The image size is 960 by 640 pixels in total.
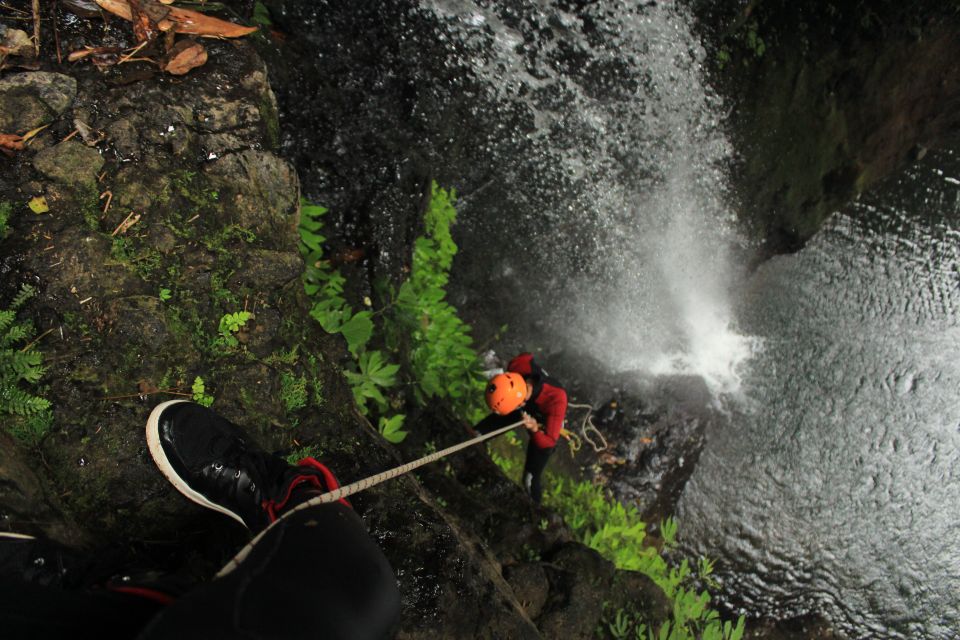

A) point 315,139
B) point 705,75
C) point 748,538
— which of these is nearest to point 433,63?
point 315,139

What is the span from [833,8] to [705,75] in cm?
155

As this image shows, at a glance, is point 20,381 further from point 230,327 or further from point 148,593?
point 148,593

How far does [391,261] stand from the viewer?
4.27m

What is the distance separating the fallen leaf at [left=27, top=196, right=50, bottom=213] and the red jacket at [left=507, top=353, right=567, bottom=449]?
300 centimetres

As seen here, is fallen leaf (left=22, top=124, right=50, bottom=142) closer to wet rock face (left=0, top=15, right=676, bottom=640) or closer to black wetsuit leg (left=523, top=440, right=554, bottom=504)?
wet rock face (left=0, top=15, right=676, bottom=640)

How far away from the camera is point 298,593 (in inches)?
58.7

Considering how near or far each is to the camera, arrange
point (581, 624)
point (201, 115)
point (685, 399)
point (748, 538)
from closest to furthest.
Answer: point (201, 115), point (581, 624), point (748, 538), point (685, 399)

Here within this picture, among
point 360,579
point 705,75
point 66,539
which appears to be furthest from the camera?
point 705,75

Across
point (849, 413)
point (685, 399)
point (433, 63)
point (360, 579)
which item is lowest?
point (685, 399)

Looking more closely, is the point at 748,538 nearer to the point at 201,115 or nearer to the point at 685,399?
the point at 685,399

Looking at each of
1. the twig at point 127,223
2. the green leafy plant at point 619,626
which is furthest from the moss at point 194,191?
the green leafy plant at point 619,626

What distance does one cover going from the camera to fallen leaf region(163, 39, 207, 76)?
289 centimetres

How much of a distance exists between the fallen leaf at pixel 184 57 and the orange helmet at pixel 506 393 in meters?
2.67

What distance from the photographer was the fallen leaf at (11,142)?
2.43 metres
